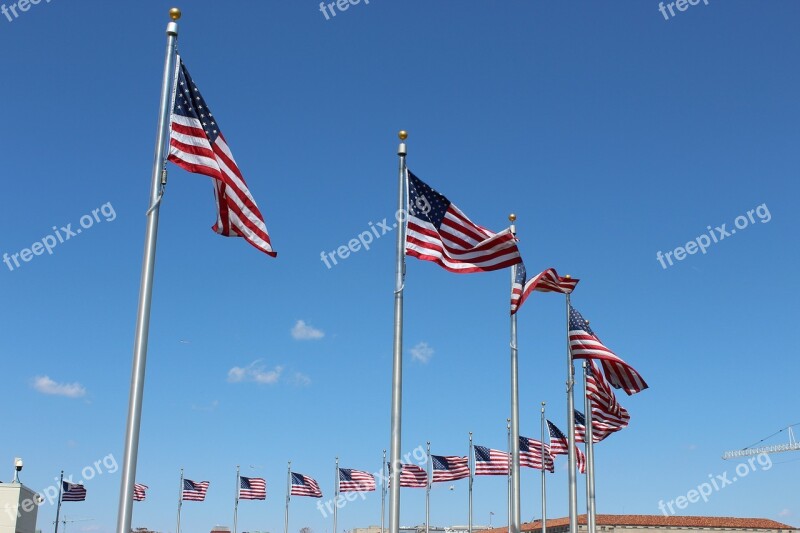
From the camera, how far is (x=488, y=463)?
1849 inches

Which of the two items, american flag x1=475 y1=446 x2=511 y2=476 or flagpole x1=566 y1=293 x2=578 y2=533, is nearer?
flagpole x1=566 y1=293 x2=578 y2=533

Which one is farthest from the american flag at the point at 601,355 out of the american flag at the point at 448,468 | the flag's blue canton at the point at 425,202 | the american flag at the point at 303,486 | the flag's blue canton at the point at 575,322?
the american flag at the point at 303,486

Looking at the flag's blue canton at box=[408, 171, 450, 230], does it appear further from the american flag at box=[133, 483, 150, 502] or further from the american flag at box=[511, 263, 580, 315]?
the american flag at box=[133, 483, 150, 502]

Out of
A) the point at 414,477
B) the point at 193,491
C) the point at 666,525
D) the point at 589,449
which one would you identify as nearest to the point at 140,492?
the point at 193,491

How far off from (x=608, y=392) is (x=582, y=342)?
625 centimetres

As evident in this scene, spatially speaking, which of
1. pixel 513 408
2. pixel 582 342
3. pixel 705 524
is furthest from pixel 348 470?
pixel 705 524

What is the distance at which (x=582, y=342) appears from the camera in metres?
28.1

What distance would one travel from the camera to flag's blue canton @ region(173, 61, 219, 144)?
15195 mm

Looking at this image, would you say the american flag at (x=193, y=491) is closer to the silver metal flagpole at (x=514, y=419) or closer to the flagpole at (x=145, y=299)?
the silver metal flagpole at (x=514, y=419)

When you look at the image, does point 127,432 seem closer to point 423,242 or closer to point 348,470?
point 423,242

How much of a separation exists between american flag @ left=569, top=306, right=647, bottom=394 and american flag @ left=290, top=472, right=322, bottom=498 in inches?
1556

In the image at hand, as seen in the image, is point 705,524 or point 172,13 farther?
point 705,524

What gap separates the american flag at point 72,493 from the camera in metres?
57.7

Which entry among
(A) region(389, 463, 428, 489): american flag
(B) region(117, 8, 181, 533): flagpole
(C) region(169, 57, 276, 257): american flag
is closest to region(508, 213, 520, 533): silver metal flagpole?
(C) region(169, 57, 276, 257): american flag
